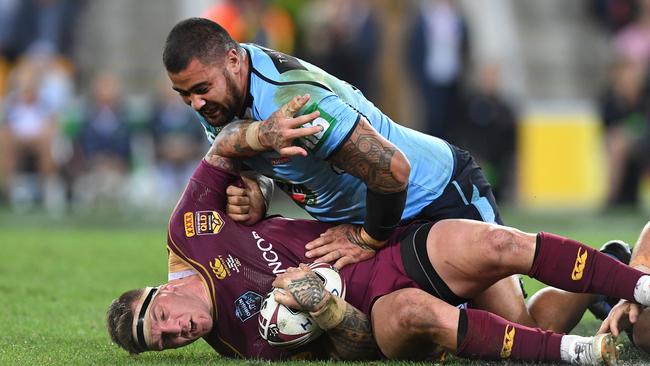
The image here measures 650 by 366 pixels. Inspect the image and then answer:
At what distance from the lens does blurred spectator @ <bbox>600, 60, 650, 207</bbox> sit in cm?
1609

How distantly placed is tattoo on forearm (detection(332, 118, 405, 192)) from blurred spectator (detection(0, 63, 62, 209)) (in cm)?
1175

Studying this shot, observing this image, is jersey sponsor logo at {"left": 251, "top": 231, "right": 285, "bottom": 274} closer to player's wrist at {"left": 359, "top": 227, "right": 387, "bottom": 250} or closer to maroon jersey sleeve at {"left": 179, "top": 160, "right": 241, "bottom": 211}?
maroon jersey sleeve at {"left": 179, "top": 160, "right": 241, "bottom": 211}

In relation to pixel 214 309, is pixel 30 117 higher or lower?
lower

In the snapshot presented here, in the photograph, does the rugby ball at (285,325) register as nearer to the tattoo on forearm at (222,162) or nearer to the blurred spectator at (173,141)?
the tattoo on forearm at (222,162)

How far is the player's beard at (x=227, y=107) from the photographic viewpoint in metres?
6.16

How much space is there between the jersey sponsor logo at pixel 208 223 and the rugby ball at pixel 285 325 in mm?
568

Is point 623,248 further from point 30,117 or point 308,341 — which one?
Result: point 30,117

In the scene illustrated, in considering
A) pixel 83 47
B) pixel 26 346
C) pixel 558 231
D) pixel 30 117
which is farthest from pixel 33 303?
pixel 83 47

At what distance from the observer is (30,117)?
17.0m

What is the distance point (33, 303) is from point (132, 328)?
2074 millimetres

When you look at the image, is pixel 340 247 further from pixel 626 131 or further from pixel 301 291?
pixel 626 131

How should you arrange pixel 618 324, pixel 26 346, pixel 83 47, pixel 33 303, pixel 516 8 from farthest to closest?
pixel 516 8, pixel 83 47, pixel 33 303, pixel 26 346, pixel 618 324

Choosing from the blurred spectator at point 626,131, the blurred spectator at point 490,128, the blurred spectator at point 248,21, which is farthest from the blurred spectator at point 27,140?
the blurred spectator at point 626,131

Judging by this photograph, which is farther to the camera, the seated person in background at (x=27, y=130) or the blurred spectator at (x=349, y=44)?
the blurred spectator at (x=349, y=44)
